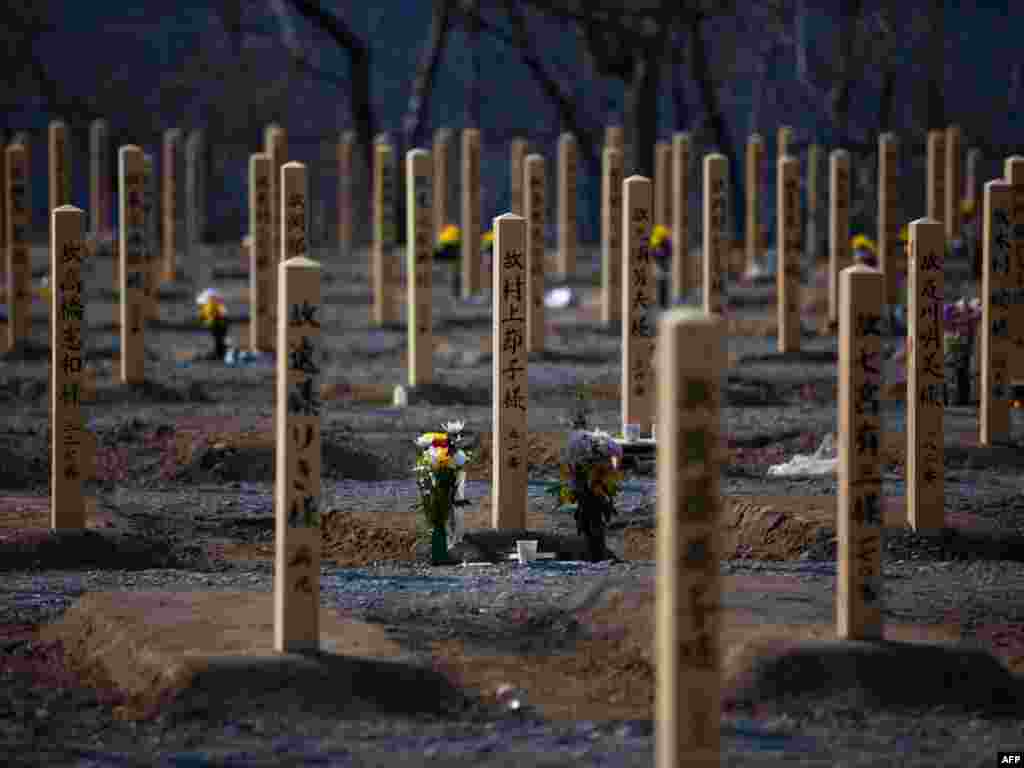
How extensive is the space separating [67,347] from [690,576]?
182 inches

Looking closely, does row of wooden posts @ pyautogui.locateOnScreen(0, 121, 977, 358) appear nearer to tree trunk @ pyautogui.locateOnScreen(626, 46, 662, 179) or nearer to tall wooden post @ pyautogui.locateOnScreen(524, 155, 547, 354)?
tall wooden post @ pyautogui.locateOnScreen(524, 155, 547, 354)

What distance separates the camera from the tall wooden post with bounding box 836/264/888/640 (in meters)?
7.98

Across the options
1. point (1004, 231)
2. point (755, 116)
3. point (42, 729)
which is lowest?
point (42, 729)

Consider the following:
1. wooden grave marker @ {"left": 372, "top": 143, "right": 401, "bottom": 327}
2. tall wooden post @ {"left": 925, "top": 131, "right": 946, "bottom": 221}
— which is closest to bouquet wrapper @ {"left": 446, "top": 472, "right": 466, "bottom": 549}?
wooden grave marker @ {"left": 372, "top": 143, "right": 401, "bottom": 327}

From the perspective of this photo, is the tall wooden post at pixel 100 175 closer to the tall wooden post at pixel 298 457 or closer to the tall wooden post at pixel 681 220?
the tall wooden post at pixel 681 220

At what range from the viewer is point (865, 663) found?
26.3 ft

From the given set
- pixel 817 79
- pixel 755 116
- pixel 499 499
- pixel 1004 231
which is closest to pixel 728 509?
pixel 499 499

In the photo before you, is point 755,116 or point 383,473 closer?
point 383,473

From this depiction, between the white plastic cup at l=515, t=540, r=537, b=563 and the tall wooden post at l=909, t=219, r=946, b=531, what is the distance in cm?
165

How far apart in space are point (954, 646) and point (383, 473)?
5.58 meters

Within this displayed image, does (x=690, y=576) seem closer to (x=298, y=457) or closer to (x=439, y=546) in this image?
(x=298, y=457)

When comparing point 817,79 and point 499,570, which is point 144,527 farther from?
point 817,79

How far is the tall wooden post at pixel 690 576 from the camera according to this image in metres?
6.28

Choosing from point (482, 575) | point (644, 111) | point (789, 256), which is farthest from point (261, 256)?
point (644, 111)
